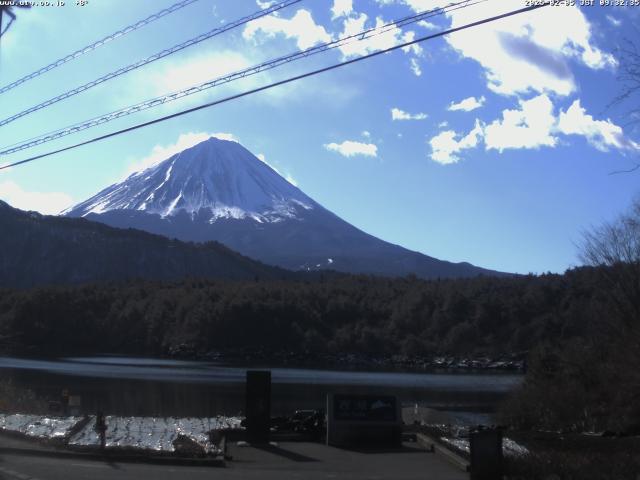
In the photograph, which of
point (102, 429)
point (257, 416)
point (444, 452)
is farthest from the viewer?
point (257, 416)

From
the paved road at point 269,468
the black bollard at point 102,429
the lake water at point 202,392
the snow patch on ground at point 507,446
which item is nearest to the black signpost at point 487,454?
the snow patch on ground at point 507,446

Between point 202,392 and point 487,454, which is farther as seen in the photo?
point 202,392

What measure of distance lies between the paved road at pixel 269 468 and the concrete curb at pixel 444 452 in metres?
0.16

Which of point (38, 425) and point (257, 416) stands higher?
point (257, 416)

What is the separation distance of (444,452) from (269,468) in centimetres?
435

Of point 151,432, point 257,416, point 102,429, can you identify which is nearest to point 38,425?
point 151,432

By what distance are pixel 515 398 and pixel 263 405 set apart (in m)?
15.9

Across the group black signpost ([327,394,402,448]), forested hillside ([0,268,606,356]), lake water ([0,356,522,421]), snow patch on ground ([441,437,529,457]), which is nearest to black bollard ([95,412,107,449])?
black signpost ([327,394,402,448])

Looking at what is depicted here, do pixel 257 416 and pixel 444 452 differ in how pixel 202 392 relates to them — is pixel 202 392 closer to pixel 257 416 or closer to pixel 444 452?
pixel 257 416

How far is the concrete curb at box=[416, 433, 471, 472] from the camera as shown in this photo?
16.5 m

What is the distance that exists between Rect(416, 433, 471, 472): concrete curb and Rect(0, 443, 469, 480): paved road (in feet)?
0.52

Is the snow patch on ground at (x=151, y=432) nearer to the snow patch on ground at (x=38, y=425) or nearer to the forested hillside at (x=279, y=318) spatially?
the snow patch on ground at (x=38, y=425)

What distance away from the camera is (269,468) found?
16.7 meters

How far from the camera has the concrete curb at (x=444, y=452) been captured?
54.0 ft
